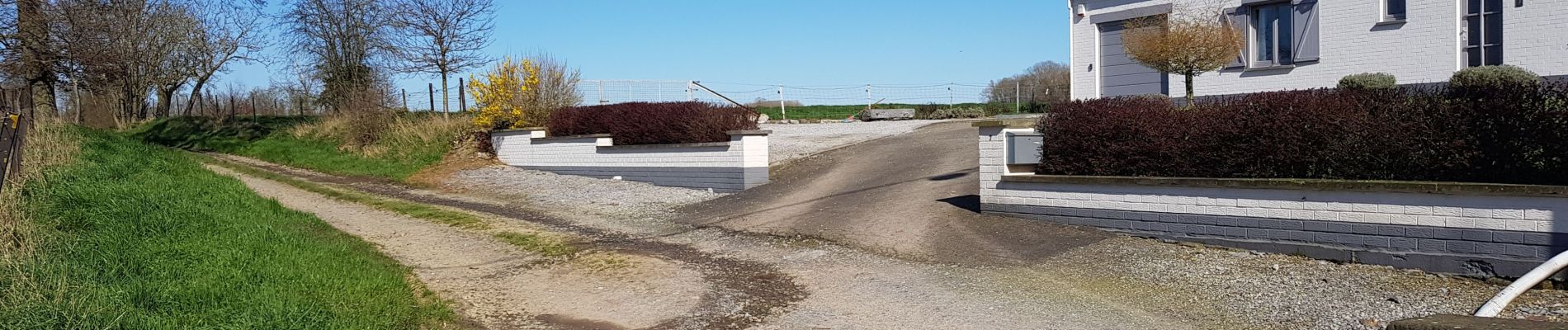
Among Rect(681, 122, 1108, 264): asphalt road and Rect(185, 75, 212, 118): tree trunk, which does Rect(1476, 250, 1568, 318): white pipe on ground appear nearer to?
Rect(681, 122, 1108, 264): asphalt road

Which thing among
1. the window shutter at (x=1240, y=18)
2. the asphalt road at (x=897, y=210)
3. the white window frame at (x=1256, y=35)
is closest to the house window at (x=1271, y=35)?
the white window frame at (x=1256, y=35)

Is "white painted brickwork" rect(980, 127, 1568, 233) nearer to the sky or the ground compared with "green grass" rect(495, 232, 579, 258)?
nearer to the sky

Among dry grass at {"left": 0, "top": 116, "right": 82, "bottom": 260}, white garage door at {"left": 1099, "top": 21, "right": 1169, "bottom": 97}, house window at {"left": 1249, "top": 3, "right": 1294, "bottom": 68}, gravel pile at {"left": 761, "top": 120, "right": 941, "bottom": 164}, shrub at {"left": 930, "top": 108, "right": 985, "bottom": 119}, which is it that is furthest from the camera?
shrub at {"left": 930, "top": 108, "right": 985, "bottom": 119}

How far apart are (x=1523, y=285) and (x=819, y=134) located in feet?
52.5

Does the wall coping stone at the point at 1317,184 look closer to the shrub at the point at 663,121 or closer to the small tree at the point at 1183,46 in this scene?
the small tree at the point at 1183,46

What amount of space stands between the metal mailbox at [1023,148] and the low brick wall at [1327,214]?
97 mm

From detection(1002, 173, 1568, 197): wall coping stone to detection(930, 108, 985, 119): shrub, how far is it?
17830 millimetres

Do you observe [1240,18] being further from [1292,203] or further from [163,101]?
[163,101]

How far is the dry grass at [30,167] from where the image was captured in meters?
7.91

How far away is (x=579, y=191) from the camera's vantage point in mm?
16234

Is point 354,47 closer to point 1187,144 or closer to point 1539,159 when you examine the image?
point 1187,144

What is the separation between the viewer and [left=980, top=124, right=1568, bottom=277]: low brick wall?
7.46m

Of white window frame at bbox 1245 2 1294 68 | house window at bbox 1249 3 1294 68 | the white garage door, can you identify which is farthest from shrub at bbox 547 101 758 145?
house window at bbox 1249 3 1294 68

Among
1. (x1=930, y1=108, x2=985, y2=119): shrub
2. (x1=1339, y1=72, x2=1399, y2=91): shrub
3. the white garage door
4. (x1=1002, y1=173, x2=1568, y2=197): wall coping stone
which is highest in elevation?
the white garage door
